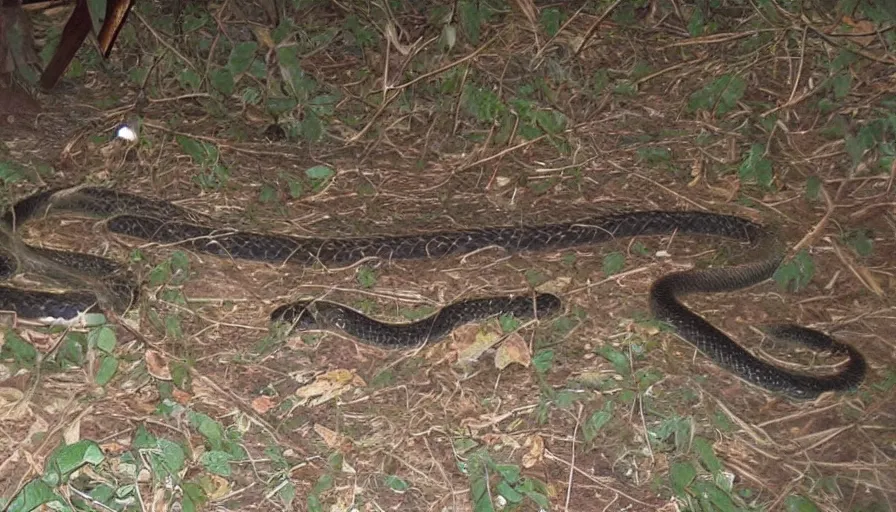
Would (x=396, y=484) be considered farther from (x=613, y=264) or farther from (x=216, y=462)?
(x=613, y=264)

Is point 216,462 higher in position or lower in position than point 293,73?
lower

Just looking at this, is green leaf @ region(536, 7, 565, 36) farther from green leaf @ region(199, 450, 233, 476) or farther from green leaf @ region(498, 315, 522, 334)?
green leaf @ region(199, 450, 233, 476)

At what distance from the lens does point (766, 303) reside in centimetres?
349

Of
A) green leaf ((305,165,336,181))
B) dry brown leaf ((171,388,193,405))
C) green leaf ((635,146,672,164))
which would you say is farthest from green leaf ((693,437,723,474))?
green leaf ((305,165,336,181))

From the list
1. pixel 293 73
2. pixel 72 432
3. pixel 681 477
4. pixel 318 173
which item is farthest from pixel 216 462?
pixel 293 73

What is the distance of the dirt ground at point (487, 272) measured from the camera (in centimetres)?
264

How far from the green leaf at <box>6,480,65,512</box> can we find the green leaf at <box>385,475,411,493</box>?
33.3 inches

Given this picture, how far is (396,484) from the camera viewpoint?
2.58 metres

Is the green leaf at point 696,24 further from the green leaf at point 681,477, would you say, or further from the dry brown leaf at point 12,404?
the dry brown leaf at point 12,404

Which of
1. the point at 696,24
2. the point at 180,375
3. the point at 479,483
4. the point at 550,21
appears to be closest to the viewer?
the point at 479,483

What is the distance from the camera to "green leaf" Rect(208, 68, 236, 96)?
184 inches

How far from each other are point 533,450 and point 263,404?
810 millimetres

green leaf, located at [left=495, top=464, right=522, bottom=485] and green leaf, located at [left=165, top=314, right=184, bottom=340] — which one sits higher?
green leaf, located at [left=165, top=314, right=184, bottom=340]

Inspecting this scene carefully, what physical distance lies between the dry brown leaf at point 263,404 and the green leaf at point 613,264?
137 centimetres
